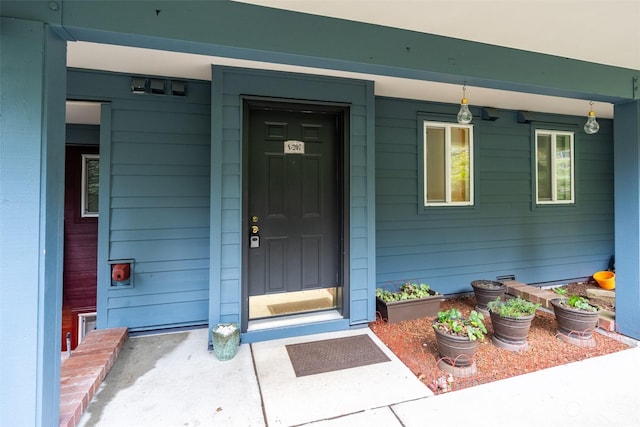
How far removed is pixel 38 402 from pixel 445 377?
2339mm

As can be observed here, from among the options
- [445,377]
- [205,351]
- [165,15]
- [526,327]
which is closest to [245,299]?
[205,351]

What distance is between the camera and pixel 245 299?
2777 mm

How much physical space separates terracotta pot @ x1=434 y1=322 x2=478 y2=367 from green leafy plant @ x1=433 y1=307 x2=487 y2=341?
0.16 ft

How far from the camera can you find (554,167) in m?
4.44

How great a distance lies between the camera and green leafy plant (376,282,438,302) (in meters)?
3.24

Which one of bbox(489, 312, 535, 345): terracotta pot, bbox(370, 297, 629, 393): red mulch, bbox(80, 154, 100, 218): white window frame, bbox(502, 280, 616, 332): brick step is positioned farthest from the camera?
bbox(80, 154, 100, 218): white window frame

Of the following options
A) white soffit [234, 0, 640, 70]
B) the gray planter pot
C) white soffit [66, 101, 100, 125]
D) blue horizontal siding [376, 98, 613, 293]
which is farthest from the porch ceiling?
the gray planter pot

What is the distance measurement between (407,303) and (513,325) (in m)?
0.94

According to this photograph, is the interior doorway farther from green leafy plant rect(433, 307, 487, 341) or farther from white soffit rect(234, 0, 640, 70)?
green leafy plant rect(433, 307, 487, 341)

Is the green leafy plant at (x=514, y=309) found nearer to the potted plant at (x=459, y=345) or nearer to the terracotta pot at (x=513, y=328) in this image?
the terracotta pot at (x=513, y=328)

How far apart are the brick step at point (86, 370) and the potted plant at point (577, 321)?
371 cm

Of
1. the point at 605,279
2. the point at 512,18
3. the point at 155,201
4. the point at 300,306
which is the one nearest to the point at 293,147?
the point at 155,201

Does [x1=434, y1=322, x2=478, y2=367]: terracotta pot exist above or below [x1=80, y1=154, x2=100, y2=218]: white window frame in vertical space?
below

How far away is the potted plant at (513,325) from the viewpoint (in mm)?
2523
